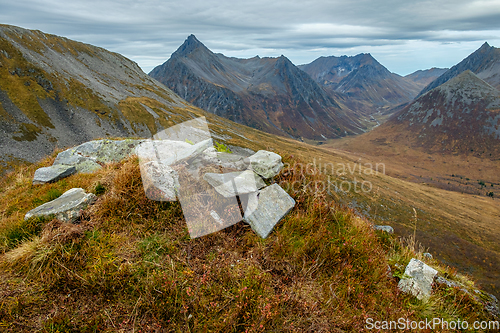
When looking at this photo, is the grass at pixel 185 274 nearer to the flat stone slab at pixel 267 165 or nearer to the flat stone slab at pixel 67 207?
the flat stone slab at pixel 67 207

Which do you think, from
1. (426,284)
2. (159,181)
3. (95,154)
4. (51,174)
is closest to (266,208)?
Answer: (159,181)

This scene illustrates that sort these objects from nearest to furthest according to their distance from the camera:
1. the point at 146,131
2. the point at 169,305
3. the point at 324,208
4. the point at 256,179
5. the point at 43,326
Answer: the point at 43,326, the point at 169,305, the point at 324,208, the point at 256,179, the point at 146,131

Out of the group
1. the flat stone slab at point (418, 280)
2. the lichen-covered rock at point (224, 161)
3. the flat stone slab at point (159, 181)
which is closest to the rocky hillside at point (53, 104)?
the flat stone slab at point (159, 181)

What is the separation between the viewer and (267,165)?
725 centimetres

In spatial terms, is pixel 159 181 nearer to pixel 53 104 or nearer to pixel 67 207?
pixel 67 207

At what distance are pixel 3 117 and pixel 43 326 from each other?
100629 mm

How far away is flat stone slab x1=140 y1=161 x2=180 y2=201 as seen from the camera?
6.03m

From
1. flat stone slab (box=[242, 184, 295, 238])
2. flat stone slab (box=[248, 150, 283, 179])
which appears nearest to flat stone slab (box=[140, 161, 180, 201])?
flat stone slab (box=[242, 184, 295, 238])

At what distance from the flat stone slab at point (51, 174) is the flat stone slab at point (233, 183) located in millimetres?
5606

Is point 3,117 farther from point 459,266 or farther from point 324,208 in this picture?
point 459,266

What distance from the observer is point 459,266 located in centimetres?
4372

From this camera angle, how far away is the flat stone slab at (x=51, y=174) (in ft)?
24.9

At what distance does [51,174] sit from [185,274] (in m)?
6.95

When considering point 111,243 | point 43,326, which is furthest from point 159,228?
point 43,326
